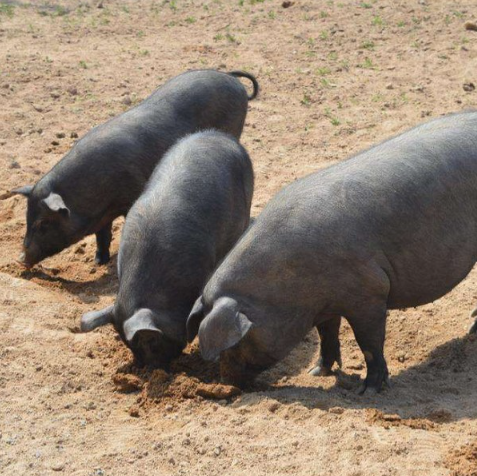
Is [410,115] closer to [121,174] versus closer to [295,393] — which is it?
[121,174]

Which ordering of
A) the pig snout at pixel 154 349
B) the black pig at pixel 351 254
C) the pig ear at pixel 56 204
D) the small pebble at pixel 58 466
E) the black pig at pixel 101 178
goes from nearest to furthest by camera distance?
the small pebble at pixel 58 466, the black pig at pixel 351 254, the pig snout at pixel 154 349, the pig ear at pixel 56 204, the black pig at pixel 101 178

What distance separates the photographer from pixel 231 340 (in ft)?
A: 21.2

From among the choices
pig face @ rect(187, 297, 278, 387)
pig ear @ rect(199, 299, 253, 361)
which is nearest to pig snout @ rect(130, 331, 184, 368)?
pig face @ rect(187, 297, 278, 387)

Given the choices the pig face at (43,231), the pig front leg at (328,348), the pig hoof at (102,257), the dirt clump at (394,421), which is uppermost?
the dirt clump at (394,421)

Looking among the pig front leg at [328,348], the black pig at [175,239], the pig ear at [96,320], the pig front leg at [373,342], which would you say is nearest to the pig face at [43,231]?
the black pig at [175,239]

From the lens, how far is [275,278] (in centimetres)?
664

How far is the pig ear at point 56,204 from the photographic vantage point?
30.2 ft

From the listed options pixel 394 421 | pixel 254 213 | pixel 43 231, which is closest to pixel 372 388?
pixel 394 421

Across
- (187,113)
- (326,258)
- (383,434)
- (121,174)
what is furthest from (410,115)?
(383,434)

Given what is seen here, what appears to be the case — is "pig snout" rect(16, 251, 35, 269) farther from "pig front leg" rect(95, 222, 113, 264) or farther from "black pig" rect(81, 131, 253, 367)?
"black pig" rect(81, 131, 253, 367)

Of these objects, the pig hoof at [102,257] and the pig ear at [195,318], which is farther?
the pig hoof at [102,257]

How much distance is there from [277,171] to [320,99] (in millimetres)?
2209

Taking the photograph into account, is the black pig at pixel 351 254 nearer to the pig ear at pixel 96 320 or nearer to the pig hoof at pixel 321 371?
the pig hoof at pixel 321 371

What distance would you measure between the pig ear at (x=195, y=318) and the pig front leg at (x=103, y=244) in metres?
3.22
